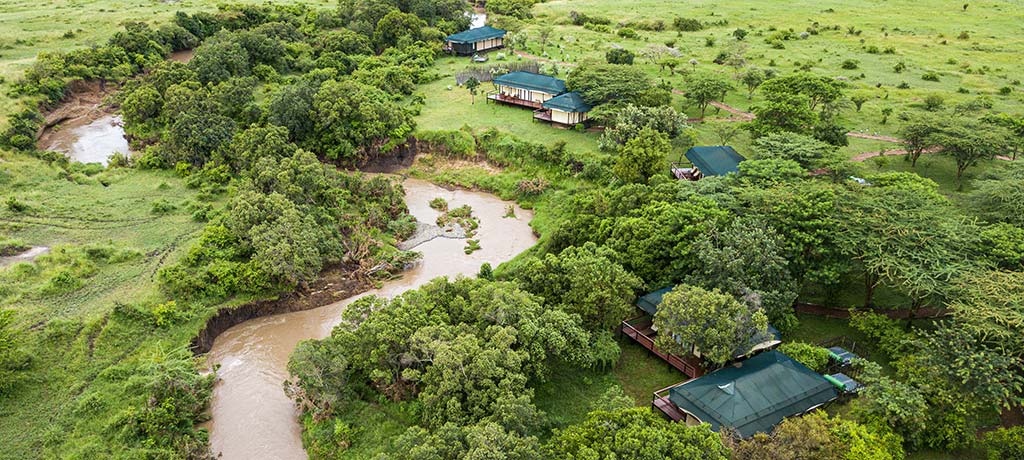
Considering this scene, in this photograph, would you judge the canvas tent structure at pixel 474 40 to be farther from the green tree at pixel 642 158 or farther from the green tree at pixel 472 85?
the green tree at pixel 642 158

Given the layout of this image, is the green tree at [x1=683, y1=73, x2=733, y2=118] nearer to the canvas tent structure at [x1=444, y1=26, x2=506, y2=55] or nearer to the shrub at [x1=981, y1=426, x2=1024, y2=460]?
the canvas tent structure at [x1=444, y1=26, x2=506, y2=55]

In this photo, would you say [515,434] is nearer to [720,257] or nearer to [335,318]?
[720,257]

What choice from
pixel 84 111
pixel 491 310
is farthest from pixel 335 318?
pixel 84 111

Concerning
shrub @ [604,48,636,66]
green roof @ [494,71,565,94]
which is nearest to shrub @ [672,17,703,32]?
shrub @ [604,48,636,66]

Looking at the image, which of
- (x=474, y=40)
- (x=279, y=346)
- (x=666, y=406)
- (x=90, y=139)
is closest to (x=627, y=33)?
(x=474, y=40)

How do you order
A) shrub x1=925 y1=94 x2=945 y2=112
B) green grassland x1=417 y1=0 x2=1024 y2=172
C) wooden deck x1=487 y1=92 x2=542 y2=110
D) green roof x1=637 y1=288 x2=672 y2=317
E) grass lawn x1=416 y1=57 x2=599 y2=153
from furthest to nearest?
wooden deck x1=487 y1=92 x2=542 y2=110 < green grassland x1=417 y1=0 x2=1024 y2=172 < shrub x1=925 y1=94 x2=945 y2=112 < grass lawn x1=416 y1=57 x2=599 y2=153 < green roof x1=637 y1=288 x2=672 y2=317

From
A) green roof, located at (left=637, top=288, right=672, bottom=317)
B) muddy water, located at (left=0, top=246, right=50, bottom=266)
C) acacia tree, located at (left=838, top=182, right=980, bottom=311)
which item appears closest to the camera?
acacia tree, located at (left=838, top=182, right=980, bottom=311)
